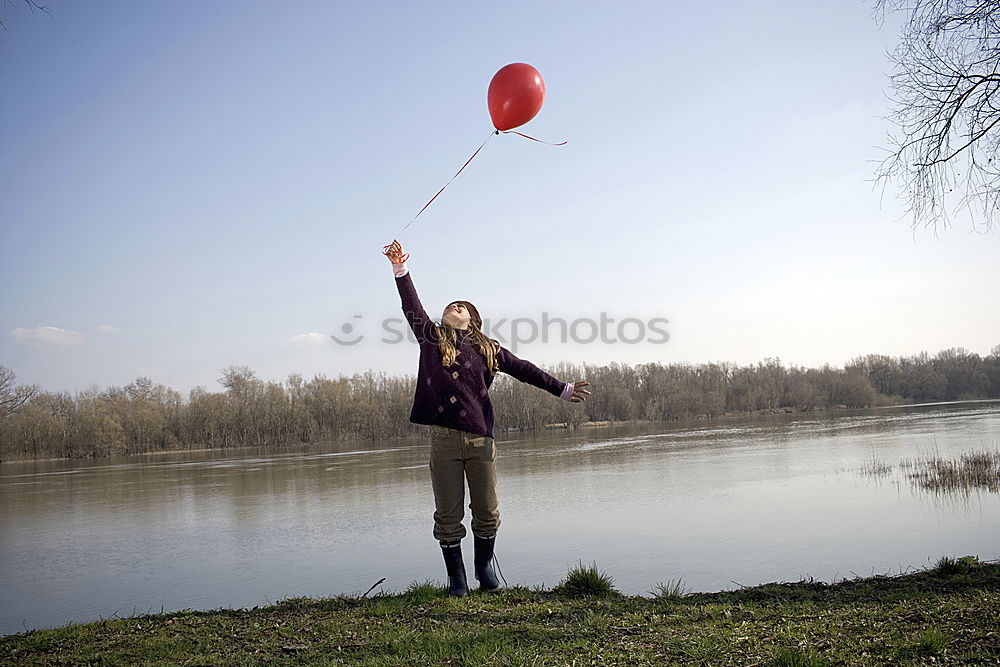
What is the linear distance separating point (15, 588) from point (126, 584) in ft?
3.96

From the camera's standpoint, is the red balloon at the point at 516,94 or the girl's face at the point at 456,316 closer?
the girl's face at the point at 456,316

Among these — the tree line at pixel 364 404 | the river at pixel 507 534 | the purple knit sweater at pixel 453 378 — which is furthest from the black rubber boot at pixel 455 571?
the tree line at pixel 364 404

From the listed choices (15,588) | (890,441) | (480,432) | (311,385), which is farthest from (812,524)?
(311,385)

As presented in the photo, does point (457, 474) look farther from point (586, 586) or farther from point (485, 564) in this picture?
point (586, 586)

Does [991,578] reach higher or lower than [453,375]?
lower

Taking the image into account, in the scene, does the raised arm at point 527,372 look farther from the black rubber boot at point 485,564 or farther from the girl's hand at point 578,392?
the black rubber boot at point 485,564

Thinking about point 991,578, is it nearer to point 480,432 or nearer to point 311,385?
point 480,432

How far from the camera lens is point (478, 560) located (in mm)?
5020

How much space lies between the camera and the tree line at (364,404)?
173 feet

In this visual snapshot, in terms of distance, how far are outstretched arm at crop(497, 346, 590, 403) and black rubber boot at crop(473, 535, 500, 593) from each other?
1129 mm

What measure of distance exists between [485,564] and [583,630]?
137cm

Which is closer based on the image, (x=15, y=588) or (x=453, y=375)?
(x=453, y=375)

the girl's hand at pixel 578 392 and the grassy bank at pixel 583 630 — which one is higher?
the girl's hand at pixel 578 392

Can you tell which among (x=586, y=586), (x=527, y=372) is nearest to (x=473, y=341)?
(x=527, y=372)
